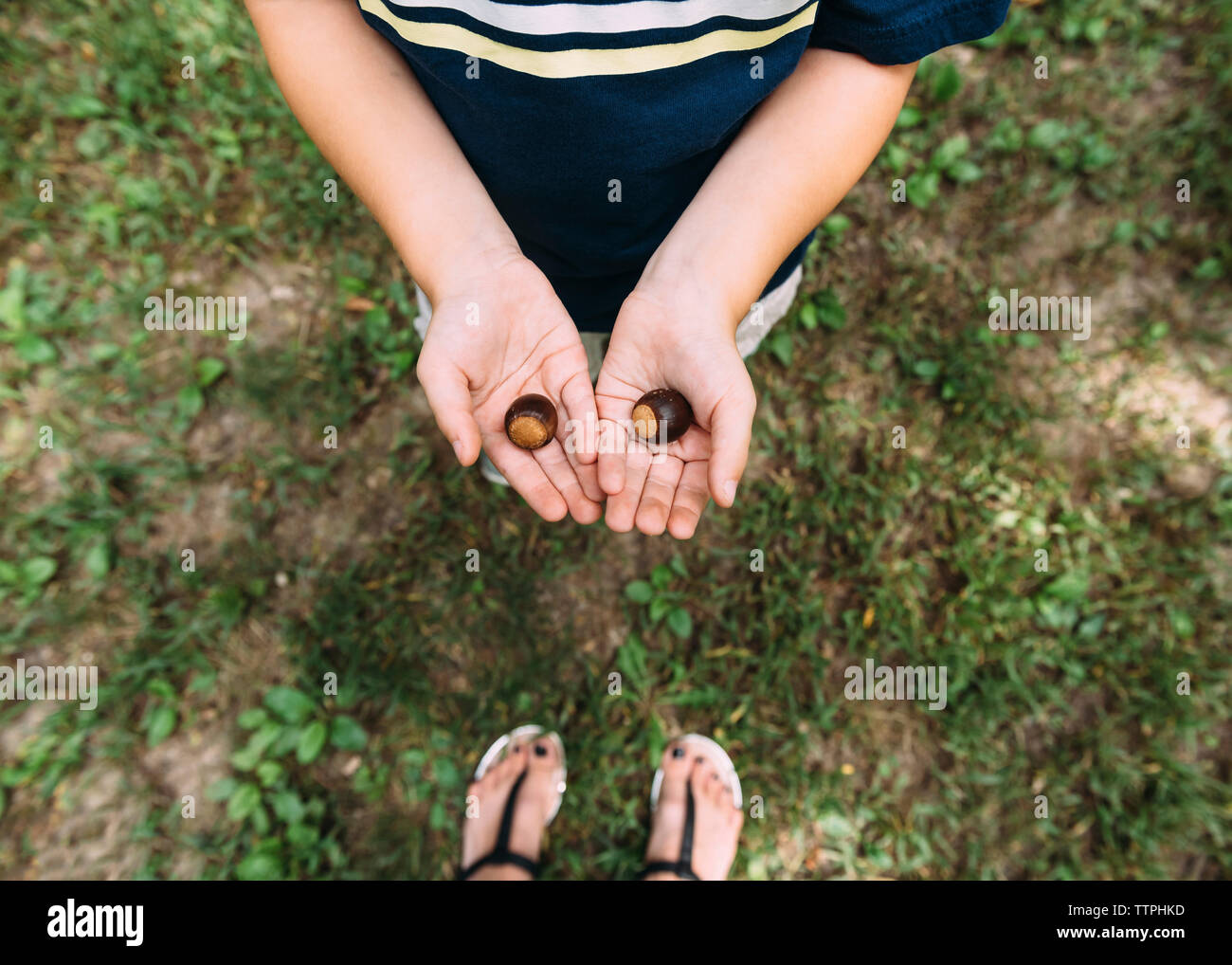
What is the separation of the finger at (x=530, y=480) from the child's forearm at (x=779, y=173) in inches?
25.4

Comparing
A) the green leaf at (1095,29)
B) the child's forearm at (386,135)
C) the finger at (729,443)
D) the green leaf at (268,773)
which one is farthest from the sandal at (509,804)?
the green leaf at (1095,29)

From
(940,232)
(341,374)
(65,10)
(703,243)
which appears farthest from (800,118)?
(65,10)

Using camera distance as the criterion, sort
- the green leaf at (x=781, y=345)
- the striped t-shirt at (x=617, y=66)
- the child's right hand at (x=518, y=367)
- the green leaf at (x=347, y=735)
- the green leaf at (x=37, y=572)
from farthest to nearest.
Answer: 1. the green leaf at (x=781, y=345)
2. the green leaf at (x=37, y=572)
3. the green leaf at (x=347, y=735)
4. the child's right hand at (x=518, y=367)
5. the striped t-shirt at (x=617, y=66)

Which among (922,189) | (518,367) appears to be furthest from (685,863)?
(922,189)

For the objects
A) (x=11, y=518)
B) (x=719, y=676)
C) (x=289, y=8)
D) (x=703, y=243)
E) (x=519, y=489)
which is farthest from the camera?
(x=11, y=518)

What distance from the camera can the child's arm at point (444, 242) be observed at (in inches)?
74.5

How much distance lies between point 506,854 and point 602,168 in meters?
2.69

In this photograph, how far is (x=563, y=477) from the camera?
219cm

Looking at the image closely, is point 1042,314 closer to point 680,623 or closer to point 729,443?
point 680,623

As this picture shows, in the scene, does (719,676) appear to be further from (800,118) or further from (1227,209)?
(1227,209)

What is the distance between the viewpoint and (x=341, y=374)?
355cm

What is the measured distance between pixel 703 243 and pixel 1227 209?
136 inches

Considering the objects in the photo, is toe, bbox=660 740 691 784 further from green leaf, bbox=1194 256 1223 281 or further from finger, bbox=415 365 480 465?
green leaf, bbox=1194 256 1223 281

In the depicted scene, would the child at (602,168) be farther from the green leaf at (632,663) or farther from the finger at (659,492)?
the green leaf at (632,663)
